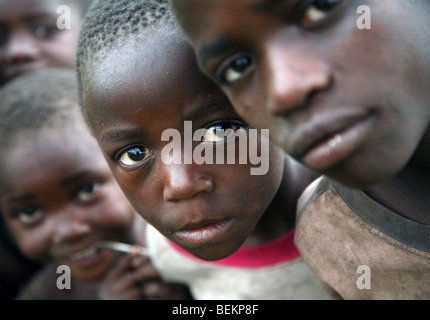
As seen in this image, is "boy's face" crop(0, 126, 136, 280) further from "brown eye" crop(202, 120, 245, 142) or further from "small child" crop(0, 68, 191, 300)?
"brown eye" crop(202, 120, 245, 142)

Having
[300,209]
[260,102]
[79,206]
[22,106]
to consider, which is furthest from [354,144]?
[22,106]

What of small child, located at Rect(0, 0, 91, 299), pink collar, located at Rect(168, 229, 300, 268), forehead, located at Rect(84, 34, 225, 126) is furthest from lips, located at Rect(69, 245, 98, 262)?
forehead, located at Rect(84, 34, 225, 126)

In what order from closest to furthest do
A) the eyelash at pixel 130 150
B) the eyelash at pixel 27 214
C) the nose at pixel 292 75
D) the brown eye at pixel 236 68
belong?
the nose at pixel 292 75 → the brown eye at pixel 236 68 → the eyelash at pixel 130 150 → the eyelash at pixel 27 214

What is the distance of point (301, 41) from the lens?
84cm

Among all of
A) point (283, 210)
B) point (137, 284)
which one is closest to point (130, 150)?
point (283, 210)

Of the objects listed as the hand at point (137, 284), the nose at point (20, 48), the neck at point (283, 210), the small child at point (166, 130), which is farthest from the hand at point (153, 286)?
the nose at point (20, 48)

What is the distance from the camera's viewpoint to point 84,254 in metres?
2.06

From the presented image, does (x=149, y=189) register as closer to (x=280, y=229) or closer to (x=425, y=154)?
(x=280, y=229)

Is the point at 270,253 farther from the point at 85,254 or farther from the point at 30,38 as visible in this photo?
the point at 30,38

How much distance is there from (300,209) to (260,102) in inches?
18.6

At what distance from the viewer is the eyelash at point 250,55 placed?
2.77 feet

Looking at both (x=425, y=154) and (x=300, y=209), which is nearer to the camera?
(x=425, y=154)

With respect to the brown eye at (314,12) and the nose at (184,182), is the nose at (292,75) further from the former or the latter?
the nose at (184,182)

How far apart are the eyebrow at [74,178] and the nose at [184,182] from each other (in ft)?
3.03
